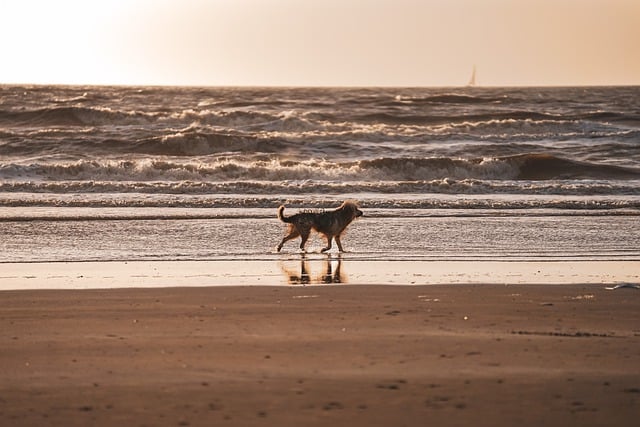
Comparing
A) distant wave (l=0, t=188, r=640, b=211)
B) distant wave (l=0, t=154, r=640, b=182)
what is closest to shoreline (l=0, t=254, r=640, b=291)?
distant wave (l=0, t=188, r=640, b=211)

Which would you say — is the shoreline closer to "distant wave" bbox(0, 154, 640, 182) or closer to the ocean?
the ocean

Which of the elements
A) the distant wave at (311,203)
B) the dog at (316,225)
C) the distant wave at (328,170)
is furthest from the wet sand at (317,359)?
the distant wave at (328,170)

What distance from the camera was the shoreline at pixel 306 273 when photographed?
9.05m

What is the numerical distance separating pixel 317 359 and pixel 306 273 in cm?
428

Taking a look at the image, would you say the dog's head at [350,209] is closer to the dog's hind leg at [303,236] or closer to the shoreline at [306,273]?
the dog's hind leg at [303,236]

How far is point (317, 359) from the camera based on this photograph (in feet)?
18.8

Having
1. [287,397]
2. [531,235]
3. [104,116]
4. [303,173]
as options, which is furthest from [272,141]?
[287,397]

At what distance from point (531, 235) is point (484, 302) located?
17.8 feet

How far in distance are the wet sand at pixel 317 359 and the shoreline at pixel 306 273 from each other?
843 mm

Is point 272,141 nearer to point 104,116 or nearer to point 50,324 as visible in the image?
point 104,116

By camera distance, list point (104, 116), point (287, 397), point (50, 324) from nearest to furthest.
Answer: point (287, 397) → point (50, 324) → point (104, 116)

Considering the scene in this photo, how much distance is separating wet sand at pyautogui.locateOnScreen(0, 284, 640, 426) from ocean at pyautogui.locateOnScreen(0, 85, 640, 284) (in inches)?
128

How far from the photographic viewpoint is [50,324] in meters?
6.80

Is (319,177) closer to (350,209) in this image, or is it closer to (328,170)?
(328,170)
